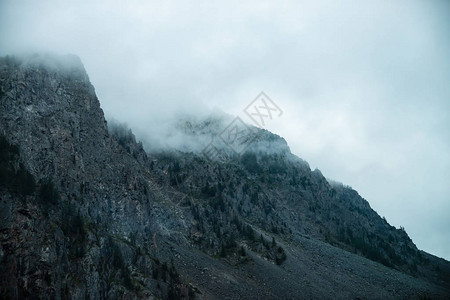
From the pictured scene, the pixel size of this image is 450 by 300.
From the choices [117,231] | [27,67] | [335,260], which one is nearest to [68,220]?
[117,231]

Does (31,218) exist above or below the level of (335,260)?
below

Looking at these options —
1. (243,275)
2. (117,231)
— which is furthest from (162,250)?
(243,275)

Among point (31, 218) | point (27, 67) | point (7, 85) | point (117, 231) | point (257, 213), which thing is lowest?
point (31, 218)

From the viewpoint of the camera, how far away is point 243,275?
11862cm

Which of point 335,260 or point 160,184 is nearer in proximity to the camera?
point 335,260

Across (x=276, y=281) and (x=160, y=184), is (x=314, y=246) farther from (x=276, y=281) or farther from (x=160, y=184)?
(x=160, y=184)

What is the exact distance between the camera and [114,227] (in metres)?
114

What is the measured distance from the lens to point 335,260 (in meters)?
152

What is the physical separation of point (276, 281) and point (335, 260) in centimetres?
4649

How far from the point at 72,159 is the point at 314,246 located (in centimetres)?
10731

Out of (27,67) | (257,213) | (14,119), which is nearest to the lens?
(14,119)

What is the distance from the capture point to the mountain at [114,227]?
83688 mm

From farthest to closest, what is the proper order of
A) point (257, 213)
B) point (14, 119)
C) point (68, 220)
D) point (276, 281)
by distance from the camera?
1. point (257, 213)
2. point (276, 281)
3. point (14, 119)
4. point (68, 220)

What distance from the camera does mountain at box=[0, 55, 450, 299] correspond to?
275 ft
